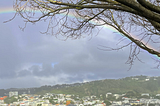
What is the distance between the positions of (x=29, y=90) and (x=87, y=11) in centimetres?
3247

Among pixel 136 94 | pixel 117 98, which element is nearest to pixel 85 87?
pixel 117 98

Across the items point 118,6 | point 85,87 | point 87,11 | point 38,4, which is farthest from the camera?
point 85,87

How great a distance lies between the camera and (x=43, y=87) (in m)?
31.2

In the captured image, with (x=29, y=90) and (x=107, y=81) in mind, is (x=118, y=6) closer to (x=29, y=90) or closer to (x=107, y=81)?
(x=107, y=81)

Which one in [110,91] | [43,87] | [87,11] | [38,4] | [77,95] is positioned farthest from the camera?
[43,87]

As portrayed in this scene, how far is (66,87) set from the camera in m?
31.6

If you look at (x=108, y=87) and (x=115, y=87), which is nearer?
(x=108, y=87)

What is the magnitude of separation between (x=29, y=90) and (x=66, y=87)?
7.40 m

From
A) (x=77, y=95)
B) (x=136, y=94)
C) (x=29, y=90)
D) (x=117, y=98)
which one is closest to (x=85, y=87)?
(x=77, y=95)

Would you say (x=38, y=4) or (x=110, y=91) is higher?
(x=38, y=4)

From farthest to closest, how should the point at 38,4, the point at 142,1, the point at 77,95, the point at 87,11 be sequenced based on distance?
the point at 77,95 < the point at 87,11 < the point at 38,4 < the point at 142,1

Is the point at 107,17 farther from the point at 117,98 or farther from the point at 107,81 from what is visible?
the point at 107,81

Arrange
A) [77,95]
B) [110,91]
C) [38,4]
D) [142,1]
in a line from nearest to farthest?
[142,1] < [38,4] < [110,91] < [77,95]

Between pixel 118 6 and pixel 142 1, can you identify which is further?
pixel 118 6
